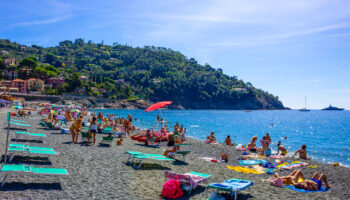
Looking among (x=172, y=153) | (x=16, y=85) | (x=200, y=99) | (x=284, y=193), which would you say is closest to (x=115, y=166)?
(x=172, y=153)

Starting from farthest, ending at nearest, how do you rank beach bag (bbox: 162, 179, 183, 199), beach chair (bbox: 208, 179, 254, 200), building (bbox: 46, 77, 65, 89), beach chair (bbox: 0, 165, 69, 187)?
building (bbox: 46, 77, 65, 89) < beach bag (bbox: 162, 179, 183, 199) < beach chair (bbox: 208, 179, 254, 200) < beach chair (bbox: 0, 165, 69, 187)

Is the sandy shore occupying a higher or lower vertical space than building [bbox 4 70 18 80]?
lower

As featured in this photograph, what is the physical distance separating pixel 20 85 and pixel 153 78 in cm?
8188

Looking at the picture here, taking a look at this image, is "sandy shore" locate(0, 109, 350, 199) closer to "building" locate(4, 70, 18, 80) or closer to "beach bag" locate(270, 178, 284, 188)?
"beach bag" locate(270, 178, 284, 188)

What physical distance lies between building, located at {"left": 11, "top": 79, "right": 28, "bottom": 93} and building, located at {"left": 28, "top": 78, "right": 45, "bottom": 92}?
196cm

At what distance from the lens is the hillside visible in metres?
126

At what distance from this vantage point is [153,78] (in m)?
158

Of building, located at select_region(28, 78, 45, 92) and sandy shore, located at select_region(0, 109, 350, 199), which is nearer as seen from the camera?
sandy shore, located at select_region(0, 109, 350, 199)

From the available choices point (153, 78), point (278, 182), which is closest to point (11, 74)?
point (153, 78)

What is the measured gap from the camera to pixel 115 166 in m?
8.60

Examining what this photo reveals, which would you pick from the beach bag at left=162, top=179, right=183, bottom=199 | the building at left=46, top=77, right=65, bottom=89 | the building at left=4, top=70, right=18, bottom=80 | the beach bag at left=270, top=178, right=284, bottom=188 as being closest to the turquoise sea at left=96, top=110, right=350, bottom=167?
the beach bag at left=270, top=178, right=284, bottom=188

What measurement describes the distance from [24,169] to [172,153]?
Answer: 5947 millimetres

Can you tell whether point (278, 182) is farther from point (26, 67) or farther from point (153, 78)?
point (153, 78)

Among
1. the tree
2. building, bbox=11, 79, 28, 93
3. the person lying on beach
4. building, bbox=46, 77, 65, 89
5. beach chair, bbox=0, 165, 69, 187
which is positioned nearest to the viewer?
beach chair, bbox=0, 165, 69, 187
